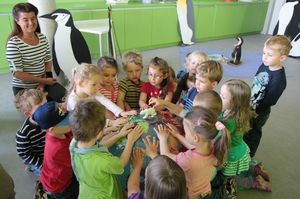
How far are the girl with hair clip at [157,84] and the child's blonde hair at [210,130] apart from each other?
2.41 ft

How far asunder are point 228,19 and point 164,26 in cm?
209

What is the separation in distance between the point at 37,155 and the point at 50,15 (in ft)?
6.86

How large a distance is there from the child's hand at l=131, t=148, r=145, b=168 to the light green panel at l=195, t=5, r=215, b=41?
16.6ft

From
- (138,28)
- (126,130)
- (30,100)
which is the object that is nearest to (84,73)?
(30,100)

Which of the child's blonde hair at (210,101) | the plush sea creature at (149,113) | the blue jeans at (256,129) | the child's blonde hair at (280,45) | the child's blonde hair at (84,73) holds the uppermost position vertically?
the child's blonde hair at (280,45)

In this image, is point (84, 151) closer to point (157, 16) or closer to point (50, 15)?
point (50, 15)

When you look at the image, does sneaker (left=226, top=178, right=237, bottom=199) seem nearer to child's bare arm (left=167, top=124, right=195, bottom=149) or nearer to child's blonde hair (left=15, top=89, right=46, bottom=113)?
child's bare arm (left=167, top=124, right=195, bottom=149)

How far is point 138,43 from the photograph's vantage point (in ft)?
16.6

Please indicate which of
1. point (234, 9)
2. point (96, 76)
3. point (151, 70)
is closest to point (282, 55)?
point (151, 70)

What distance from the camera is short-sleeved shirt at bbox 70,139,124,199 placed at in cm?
113

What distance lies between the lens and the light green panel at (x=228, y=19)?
6.25 meters

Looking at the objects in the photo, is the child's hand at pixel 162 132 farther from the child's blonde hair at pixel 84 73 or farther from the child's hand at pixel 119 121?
the child's blonde hair at pixel 84 73

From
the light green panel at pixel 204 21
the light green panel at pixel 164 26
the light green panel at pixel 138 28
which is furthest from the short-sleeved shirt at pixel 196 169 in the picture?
the light green panel at pixel 204 21

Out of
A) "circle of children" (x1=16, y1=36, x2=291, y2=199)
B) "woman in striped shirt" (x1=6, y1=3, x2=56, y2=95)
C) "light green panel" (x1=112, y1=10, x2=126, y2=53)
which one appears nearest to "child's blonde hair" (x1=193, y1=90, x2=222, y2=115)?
"circle of children" (x1=16, y1=36, x2=291, y2=199)
